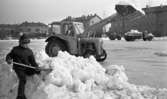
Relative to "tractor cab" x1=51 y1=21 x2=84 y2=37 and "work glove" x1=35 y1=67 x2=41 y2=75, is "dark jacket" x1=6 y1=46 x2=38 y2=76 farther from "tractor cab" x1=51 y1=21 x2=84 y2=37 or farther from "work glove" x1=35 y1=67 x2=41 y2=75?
"tractor cab" x1=51 y1=21 x2=84 y2=37

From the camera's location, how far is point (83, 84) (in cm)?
335

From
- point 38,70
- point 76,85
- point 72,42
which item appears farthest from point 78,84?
point 72,42

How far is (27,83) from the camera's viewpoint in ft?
11.4

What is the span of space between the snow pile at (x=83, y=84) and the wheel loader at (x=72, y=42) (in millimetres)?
3548

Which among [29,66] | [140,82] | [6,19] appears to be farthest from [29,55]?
[140,82]

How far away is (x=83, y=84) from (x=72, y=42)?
4240 mm

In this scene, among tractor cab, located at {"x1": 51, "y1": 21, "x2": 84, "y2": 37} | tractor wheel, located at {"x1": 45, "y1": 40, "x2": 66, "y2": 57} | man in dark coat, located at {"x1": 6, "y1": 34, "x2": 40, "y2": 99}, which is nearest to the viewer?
man in dark coat, located at {"x1": 6, "y1": 34, "x2": 40, "y2": 99}

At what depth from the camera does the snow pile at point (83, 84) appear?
3.21 m

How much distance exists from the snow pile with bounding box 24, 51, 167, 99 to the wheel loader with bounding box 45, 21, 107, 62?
3.55 m

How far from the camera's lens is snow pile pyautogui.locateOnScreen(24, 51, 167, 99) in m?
3.21

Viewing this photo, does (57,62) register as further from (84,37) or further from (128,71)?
(84,37)

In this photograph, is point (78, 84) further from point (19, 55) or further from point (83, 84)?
point (19, 55)

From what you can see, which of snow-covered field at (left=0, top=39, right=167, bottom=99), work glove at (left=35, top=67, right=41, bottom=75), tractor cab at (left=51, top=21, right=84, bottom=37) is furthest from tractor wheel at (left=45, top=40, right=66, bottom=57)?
work glove at (left=35, top=67, right=41, bottom=75)

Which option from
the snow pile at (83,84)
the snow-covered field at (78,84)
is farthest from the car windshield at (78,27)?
the snow pile at (83,84)
